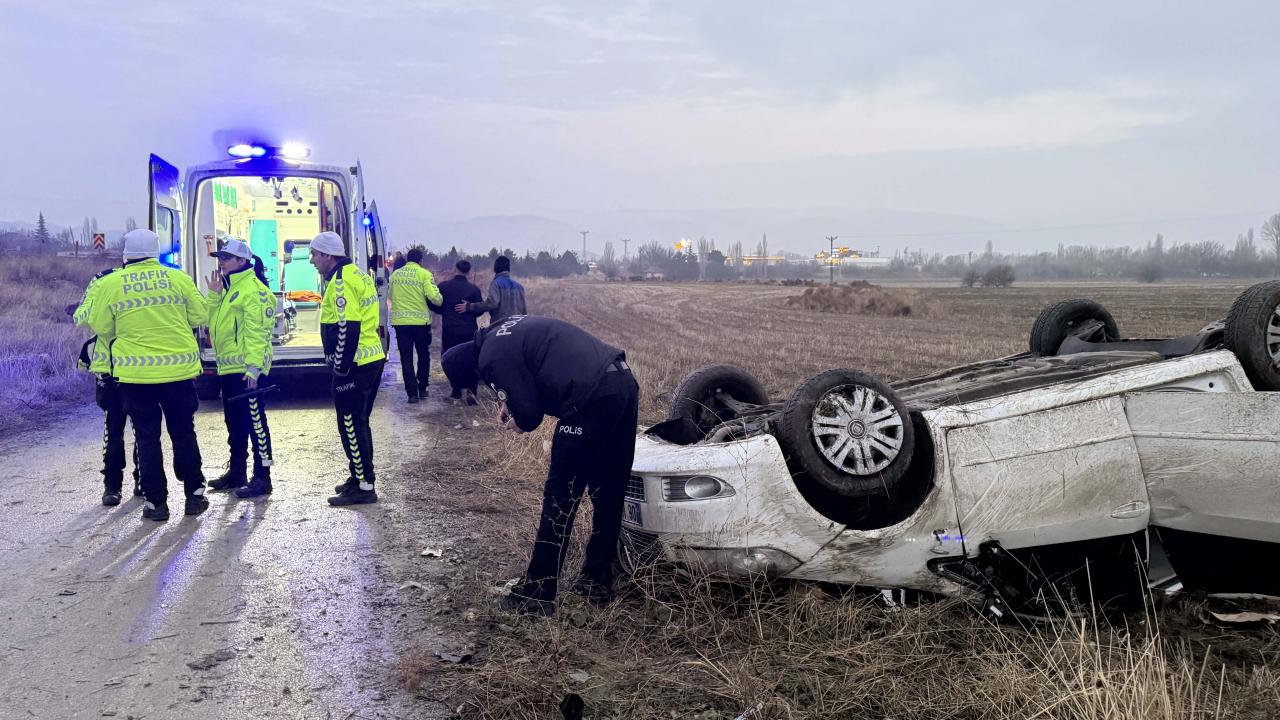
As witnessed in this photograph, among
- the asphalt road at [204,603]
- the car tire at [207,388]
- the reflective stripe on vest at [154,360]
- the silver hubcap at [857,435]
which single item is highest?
the reflective stripe on vest at [154,360]

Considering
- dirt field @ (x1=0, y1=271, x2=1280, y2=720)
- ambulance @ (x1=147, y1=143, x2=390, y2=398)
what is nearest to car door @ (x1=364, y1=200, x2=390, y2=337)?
ambulance @ (x1=147, y1=143, x2=390, y2=398)

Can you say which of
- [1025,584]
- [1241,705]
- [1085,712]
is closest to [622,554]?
[1025,584]

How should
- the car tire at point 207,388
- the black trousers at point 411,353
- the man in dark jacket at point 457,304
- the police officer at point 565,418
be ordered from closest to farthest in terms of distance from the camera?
the police officer at point 565,418, the black trousers at point 411,353, the car tire at point 207,388, the man in dark jacket at point 457,304

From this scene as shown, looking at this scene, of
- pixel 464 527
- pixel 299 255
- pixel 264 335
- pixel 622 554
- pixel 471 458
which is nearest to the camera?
pixel 622 554

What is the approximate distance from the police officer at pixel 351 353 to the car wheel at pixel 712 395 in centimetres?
229

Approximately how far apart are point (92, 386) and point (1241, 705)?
39.4 ft

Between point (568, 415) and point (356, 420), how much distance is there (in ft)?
8.79

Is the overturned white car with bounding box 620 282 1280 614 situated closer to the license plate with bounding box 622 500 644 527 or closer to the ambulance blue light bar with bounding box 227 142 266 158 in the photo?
the license plate with bounding box 622 500 644 527

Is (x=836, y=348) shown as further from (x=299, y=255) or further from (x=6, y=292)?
(x=6, y=292)

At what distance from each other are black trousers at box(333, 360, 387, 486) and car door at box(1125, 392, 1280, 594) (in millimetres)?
4551

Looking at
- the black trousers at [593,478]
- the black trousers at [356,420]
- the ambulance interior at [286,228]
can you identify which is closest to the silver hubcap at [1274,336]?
the black trousers at [593,478]

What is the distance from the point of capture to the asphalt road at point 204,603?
A: 136 inches

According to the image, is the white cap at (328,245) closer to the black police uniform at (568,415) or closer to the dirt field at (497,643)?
the dirt field at (497,643)

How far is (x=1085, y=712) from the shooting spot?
296cm
